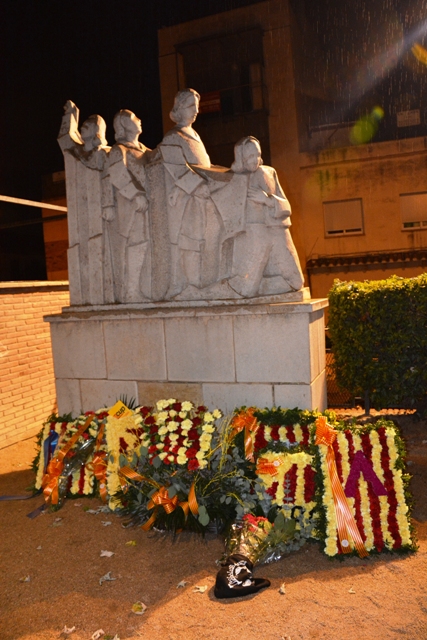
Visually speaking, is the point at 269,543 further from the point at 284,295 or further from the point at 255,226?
the point at 255,226

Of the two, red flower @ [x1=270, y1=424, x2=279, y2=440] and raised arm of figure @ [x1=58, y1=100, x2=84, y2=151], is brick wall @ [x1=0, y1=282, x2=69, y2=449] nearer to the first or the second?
raised arm of figure @ [x1=58, y1=100, x2=84, y2=151]

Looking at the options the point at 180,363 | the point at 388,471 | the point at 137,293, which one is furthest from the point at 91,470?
the point at 388,471

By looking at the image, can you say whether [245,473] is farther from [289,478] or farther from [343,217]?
[343,217]

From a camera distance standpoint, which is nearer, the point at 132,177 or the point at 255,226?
the point at 255,226

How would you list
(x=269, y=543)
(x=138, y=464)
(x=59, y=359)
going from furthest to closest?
(x=59, y=359) < (x=138, y=464) < (x=269, y=543)

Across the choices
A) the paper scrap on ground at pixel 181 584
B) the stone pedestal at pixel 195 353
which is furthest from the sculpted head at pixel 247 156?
the paper scrap on ground at pixel 181 584

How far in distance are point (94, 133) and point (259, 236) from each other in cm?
223

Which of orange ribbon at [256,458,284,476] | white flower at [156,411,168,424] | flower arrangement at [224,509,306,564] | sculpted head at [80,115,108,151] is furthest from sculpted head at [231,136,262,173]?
flower arrangement at [224,509,306,564]

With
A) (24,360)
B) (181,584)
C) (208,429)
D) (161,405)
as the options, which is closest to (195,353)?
(161,405)

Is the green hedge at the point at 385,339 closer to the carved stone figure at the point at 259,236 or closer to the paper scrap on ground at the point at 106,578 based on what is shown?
the carved stone figure at the point at 259,236

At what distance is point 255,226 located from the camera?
17.2 ft

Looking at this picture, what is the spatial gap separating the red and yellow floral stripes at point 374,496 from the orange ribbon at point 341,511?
1.3 inches

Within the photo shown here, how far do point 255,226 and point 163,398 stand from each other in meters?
1.92

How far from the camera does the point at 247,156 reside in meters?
5.15
